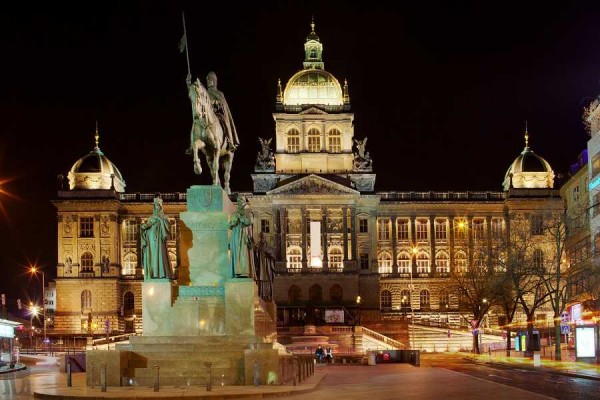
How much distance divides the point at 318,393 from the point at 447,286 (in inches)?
3937

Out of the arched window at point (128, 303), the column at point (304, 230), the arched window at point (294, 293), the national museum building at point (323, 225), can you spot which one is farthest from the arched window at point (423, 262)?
the arched window at point (128, 303)

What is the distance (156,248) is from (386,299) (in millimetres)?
97284

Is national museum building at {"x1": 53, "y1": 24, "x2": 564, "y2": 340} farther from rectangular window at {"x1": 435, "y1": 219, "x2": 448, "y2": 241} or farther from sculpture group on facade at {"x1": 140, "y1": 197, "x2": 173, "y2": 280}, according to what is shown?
sculpture group on facade at {"x1": 140, "y1": 197, "x2": 173, "y2": 280}

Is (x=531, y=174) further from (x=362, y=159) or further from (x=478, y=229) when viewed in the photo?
(x=362, y=159)

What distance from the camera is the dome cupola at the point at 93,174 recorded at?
12912 centimetres

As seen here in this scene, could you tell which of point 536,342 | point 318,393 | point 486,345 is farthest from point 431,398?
point 486,345

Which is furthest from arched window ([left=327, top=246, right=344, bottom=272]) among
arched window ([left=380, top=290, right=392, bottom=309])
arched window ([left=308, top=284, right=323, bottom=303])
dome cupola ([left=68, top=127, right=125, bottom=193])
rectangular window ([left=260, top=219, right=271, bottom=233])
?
dome cupola ([left=68, top=127, right=125, bottom=193])

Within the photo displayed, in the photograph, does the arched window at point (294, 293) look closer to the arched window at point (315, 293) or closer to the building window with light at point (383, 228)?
the arched window at point (315, 293)

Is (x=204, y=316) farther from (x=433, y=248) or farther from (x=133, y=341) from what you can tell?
(x=433, y=248)

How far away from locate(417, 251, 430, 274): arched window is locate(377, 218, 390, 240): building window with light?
4.90m

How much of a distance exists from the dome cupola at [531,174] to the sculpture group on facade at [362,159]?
1933cm

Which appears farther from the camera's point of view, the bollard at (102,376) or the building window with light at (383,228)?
the building window with light at (383,228)

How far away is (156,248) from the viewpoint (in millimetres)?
32094

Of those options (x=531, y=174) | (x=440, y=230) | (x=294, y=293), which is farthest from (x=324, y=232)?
(x=531, y=174)
